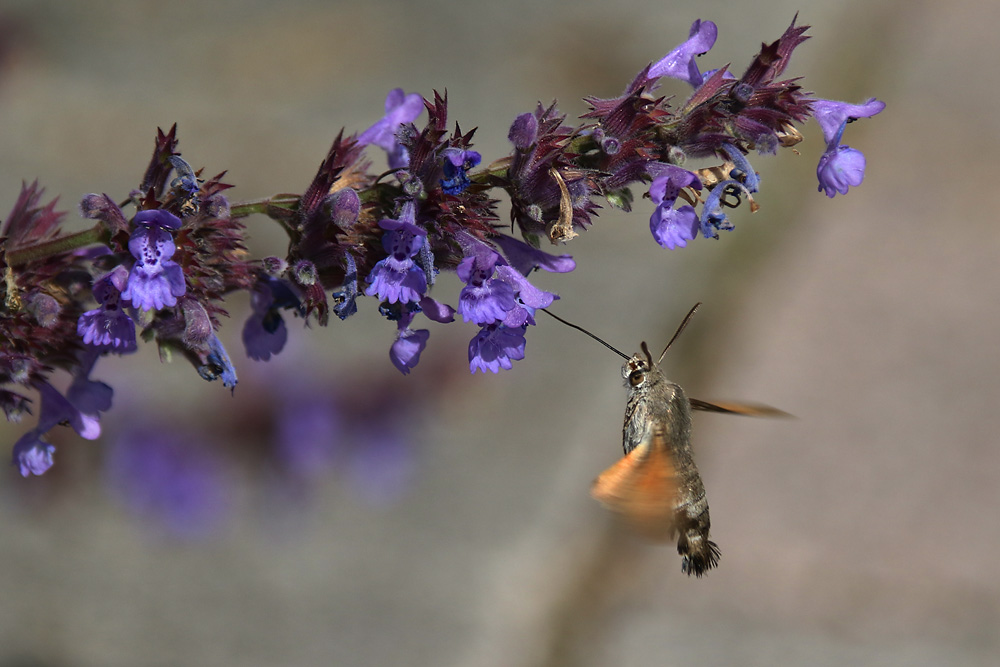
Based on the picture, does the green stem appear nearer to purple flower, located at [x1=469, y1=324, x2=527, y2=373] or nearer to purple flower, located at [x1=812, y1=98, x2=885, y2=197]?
purple flower, located at [x1=469, y1=324, x2=527, y2=373]

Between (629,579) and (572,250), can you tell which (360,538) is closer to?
(629,579)

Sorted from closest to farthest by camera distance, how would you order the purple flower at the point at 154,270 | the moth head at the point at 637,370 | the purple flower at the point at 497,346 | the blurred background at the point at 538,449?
the purple flower at the point at 154,270, the purple flower at the point at 497,346, the moth head at the point at 637,370, the blurred background at the point at 538,449

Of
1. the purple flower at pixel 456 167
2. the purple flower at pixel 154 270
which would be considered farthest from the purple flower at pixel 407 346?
the purple flower at pixel 154 270

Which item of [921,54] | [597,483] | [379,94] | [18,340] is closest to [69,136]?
[379,94]

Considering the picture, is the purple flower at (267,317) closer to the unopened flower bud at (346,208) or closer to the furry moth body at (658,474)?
the unopened flower bud at (346,208)

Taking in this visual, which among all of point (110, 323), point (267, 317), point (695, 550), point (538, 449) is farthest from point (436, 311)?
point (538, 449)

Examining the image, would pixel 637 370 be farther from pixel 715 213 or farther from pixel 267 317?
pixel 267 317
